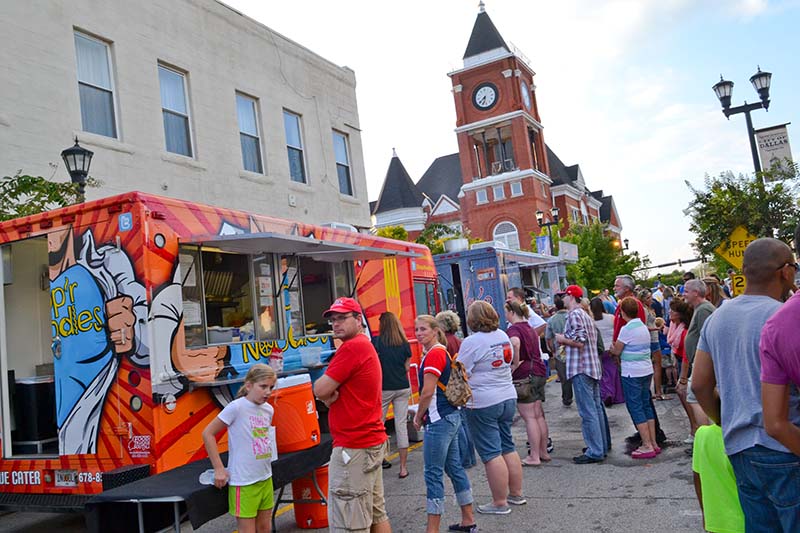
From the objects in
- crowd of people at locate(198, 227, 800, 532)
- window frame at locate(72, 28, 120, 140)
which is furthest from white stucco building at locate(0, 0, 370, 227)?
crowd of people at locate(198, 227, 800, 532)

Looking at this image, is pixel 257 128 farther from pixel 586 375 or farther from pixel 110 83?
pixel 586 375

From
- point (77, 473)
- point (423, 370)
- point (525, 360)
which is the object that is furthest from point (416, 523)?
point (77, 473)

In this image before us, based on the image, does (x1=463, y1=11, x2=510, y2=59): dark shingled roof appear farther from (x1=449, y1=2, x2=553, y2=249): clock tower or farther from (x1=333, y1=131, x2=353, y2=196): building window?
(x1=333, y1=131, x2=353, y2=196): building window

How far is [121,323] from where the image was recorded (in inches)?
223

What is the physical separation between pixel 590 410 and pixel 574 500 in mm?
1430

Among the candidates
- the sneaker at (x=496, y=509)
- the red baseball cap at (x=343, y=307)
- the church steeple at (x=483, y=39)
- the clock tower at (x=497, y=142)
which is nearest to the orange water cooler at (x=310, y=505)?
the sneaker at (x=496, y=509)

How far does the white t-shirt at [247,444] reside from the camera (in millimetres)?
4594

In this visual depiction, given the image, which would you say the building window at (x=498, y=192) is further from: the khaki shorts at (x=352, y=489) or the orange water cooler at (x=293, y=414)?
the khaki shorts at (x=352, y=489)

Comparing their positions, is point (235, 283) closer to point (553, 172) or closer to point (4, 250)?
point (4, 250)

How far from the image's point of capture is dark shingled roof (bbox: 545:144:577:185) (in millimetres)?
61856

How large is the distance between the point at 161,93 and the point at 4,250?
7188 mm

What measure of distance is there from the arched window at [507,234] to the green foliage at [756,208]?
4343cm

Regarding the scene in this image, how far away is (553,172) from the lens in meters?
65.1

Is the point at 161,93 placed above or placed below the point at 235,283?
above
